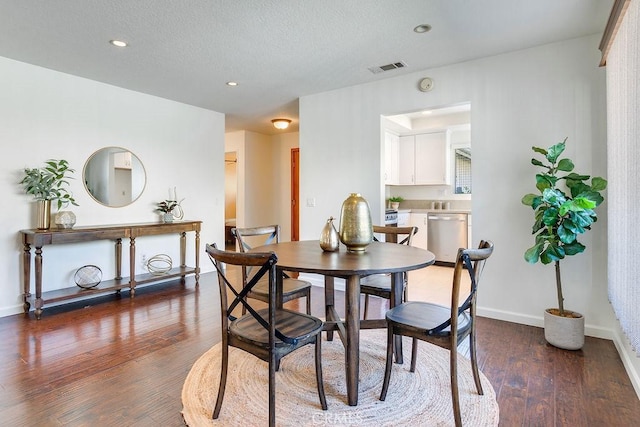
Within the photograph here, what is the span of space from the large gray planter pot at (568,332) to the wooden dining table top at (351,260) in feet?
4.38

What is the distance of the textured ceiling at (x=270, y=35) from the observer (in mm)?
2455

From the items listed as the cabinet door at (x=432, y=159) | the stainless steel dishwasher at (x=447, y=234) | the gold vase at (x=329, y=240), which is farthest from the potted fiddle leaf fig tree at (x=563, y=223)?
the cabinet door at (x=432, y=159)

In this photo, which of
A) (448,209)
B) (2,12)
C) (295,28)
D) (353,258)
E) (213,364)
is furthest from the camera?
(448,209)

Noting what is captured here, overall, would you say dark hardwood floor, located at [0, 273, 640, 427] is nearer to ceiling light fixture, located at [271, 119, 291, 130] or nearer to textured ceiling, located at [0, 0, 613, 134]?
textured ceiling, located at [0, 0, 613, 134]

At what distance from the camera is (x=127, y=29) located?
2760mm

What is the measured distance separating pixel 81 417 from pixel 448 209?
5796 mm

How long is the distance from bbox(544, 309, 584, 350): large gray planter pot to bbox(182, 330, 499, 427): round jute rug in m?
0.81

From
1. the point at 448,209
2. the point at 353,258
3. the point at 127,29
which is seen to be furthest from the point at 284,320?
the point at 448,209

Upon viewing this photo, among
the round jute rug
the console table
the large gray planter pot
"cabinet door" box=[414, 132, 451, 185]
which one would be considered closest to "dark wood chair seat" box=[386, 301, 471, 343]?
the round jute rug

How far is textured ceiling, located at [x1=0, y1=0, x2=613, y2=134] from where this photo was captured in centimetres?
246

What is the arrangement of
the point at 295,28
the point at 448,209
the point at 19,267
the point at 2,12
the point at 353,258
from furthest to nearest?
the point at 448,209 < the point at 19,267 < the point at 295,28 < the point at 2,12 < the point at 353,258

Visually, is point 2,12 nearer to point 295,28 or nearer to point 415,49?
point 295,28

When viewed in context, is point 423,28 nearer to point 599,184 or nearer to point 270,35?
point 270,35

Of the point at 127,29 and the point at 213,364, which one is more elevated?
the point at 127,29
